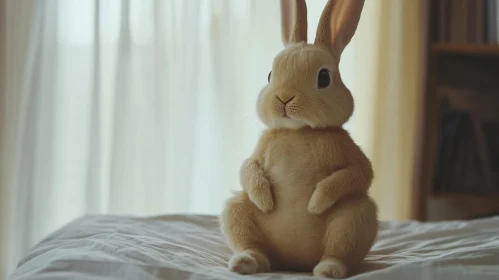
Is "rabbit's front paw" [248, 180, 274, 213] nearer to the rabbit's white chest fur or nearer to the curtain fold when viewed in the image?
the rabbit's white chest fur

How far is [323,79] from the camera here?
0.87 m

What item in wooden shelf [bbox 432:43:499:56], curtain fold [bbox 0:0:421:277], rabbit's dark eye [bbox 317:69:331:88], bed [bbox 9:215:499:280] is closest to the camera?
bed [bbox 9:215:499:280]

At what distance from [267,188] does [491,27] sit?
1.49m

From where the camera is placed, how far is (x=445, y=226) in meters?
1.28

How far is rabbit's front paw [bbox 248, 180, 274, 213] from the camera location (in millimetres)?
832

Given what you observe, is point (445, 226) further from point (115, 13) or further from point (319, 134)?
point (115, 13)

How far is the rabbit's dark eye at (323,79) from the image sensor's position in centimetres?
87

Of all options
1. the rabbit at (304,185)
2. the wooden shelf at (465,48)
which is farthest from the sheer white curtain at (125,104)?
the rabbit at (304,185)

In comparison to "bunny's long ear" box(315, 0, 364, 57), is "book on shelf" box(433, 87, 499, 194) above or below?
below

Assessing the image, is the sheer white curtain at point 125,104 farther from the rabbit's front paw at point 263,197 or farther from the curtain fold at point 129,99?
the rabbit's front paw at point 263,197

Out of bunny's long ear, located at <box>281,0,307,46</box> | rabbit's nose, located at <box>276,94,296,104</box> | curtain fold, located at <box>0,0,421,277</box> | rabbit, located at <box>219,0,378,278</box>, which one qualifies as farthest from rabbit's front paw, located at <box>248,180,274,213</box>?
curtain fold, located at <box>0,0,421,277</box>

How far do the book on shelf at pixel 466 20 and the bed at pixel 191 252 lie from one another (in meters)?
0.88

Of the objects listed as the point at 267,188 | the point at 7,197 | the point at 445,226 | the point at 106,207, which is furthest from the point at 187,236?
the point at 7,197

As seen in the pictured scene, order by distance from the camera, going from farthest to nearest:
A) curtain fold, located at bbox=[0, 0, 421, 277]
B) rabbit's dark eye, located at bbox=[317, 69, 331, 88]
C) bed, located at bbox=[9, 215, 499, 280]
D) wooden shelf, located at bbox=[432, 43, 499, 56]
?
wooden shelf, located at bbox=[432, 43, 499, 56], curtain fold, located at bbox=[0, 0, 421, 277], rabbit's dark eye, located at bbox=[317, 69, 331, 88], bed, located at bbox=[9, 215, 499, 280]
